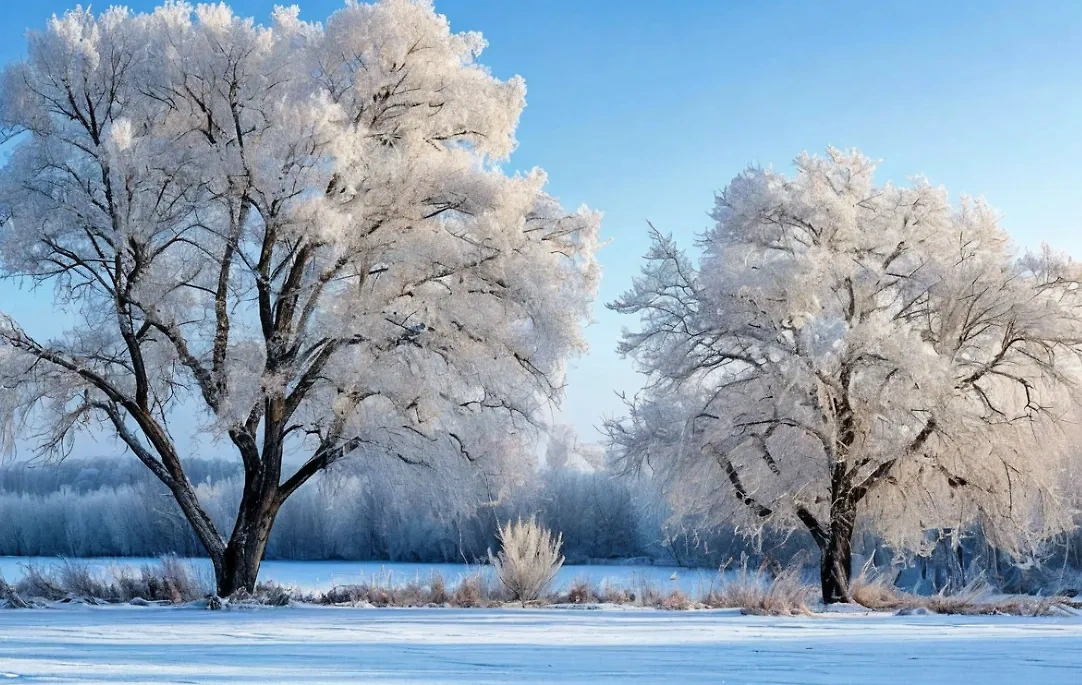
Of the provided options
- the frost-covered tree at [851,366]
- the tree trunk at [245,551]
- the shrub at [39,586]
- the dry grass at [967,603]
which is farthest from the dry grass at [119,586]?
the dry grass at [967,603]

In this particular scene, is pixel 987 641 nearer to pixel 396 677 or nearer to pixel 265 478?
pixel 396 677

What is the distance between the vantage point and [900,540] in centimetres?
1750

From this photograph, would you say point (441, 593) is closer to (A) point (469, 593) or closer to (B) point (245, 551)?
(A) point (469, 593)

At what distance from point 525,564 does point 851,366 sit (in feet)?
23.0

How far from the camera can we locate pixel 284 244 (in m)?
13.2

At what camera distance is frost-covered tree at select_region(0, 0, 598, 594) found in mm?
12352

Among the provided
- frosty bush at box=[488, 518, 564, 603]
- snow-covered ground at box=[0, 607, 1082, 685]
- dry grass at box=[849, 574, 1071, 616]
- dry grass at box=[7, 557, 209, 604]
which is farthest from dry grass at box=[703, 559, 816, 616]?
dry grass at box=[7, 557, 209, 604]

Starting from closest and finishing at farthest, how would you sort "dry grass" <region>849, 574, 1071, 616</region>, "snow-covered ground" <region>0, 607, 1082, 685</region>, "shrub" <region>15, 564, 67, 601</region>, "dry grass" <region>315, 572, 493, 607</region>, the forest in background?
"snow-covered ground" <region>0, 607, 1082, 685</region> → "dry grass" <region>849, 574, 1071, 616</region> → "dry grass" <region>315, 572, 493, 607</region> → "shrub" <region>15, 564, 67, 601</region> → the forest in background

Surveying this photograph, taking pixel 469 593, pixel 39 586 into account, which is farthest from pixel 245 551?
pixel 469 593

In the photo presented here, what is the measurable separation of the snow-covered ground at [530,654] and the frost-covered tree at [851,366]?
928 centimetres

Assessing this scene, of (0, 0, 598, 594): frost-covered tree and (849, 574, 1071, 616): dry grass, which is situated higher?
(0, 0, 598, 594): frost-covered tree

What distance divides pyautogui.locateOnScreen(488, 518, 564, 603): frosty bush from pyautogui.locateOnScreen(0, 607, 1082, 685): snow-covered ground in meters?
4.79

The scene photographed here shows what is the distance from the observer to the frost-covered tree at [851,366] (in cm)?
1582

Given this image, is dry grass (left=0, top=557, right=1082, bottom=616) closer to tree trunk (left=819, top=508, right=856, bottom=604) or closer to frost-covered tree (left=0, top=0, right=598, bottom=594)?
frost-covered tree (left=0, top=0, right=598, bottom=594)
